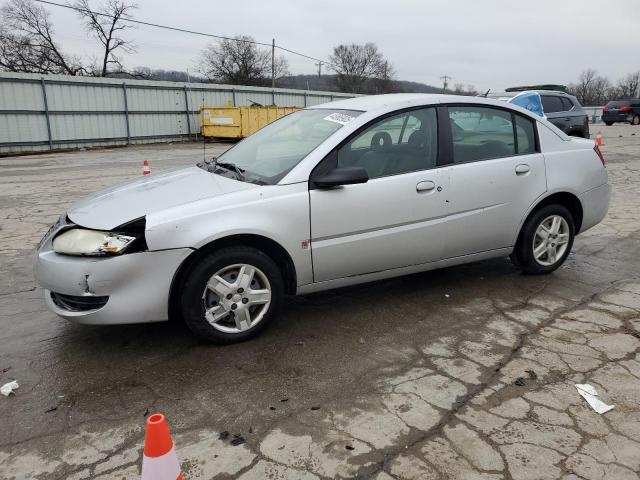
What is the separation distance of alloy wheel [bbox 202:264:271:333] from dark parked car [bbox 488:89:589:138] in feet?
39.1

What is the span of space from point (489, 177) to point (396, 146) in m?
0.85

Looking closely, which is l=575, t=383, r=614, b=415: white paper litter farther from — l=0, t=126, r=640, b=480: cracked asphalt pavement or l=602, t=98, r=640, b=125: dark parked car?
l=602, t=98, r=640, b=125: dark parked car

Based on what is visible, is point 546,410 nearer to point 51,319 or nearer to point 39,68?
point 51,319

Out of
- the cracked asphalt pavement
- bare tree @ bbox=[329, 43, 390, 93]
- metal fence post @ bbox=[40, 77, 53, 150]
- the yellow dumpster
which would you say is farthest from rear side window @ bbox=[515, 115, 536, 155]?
bare tree @ bbox=[329, 43, 390, 93]

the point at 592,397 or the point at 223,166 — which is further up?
the point at 223,166

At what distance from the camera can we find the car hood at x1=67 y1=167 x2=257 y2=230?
127 inches

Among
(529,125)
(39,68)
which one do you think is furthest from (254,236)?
(39,68)

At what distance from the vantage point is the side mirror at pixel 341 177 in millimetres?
3463

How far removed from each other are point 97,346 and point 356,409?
1869 mm

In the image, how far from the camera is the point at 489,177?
419 cm

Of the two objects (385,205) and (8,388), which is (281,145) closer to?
(385,205)

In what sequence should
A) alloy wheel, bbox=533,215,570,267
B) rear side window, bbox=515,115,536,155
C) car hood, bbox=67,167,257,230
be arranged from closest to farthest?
car hood, bbox=67,167,257,230 → rear side window, bbox=515,115,536,155 → alloy wheel, bbox=533,215,570,267

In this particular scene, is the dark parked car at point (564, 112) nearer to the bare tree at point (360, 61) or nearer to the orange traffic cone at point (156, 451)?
the orange traffic cone at point (156, 451)

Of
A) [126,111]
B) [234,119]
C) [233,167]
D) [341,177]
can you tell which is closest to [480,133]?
[341,177]
